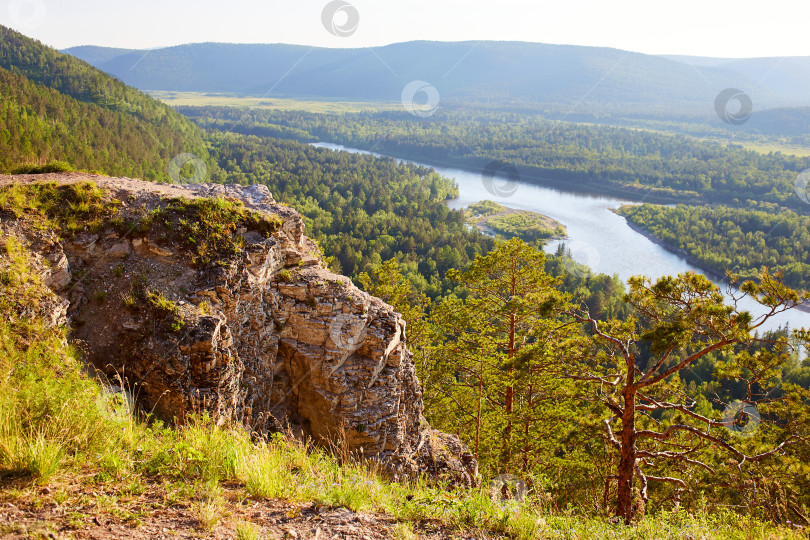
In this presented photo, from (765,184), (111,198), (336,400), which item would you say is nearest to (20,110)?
(111,198)

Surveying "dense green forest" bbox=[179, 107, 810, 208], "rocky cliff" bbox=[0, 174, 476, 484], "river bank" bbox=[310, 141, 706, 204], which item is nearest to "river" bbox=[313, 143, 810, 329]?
"river bank" bbox=[310, 141, 706, 204]

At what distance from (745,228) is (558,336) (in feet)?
289

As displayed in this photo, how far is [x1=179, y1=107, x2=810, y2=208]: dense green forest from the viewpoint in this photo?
371ft

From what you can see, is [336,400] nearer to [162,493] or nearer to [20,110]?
[162,493]

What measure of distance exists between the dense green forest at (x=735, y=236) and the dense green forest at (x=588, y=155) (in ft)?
64.2

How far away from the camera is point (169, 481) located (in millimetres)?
4664

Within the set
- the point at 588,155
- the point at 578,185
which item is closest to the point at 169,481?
the point at 578,185

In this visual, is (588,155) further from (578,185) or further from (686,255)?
(686,255)

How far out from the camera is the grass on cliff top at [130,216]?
852 centimetres

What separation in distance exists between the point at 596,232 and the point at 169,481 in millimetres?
81026

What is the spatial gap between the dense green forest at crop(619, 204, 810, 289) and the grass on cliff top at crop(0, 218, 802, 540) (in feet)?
225

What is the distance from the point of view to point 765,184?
11106 centimetres

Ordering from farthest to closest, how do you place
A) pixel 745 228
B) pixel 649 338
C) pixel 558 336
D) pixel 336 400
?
pixel 745 228, pixel 558 336, pixel 336 400, pixel 649 338

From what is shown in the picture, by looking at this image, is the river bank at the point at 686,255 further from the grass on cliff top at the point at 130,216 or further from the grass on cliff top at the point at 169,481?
the grass on cliff top at the point at 169,481
